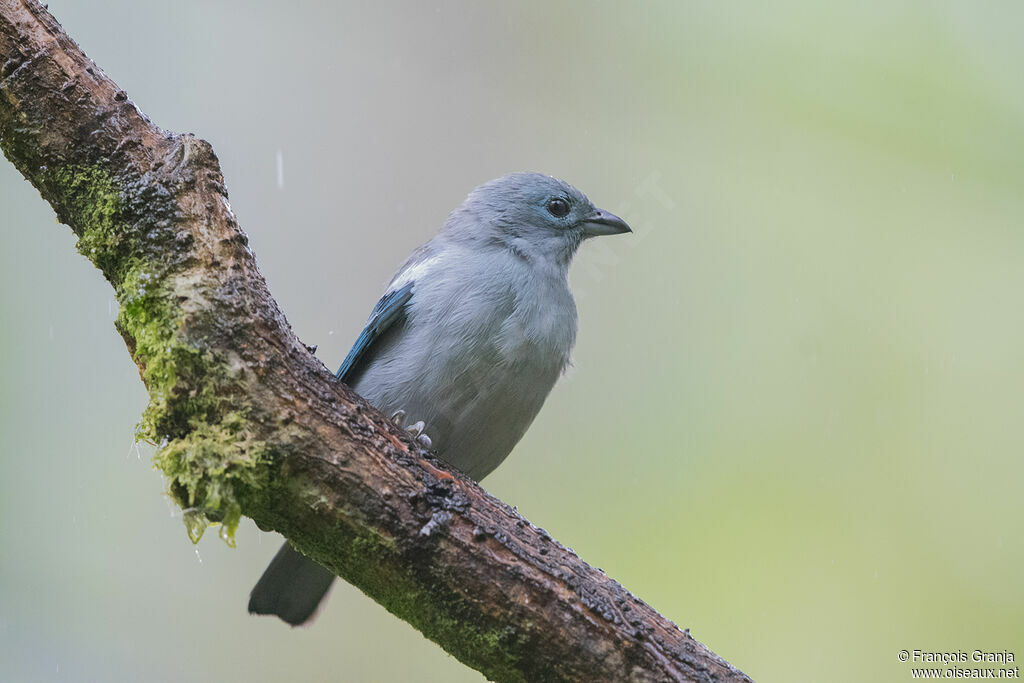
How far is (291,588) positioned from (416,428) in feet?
3.10

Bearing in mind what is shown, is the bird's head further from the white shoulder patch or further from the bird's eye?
the white shoulder patch

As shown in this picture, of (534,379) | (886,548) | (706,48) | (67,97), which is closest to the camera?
(67,97)

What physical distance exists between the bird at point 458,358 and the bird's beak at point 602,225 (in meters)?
0.55

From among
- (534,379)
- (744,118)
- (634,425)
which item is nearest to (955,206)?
(744,118)

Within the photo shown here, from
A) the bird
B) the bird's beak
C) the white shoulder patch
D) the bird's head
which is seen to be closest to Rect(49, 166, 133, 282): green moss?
the bird

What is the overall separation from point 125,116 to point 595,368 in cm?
436

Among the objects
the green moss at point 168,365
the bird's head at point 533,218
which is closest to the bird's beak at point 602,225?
the bird's head at point 533,218

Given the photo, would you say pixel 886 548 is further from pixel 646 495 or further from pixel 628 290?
pixel 628 290

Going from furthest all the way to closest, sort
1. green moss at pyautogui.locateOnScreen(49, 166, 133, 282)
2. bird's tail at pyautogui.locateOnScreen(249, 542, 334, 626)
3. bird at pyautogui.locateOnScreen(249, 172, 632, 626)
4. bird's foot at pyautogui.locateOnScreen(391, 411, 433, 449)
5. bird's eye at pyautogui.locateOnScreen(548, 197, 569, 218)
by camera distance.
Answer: bird's eye at pyautogui.locateOnScreen(548, 197, 569, 218) < bird's tail at pyautogui.locateOnScreen(249, 542, 334, 626) < bird at pyautogui.locateOnScreen(249, 172, 632, 626) < bird's foot at pyautogui.locateOnScreen(391, 411, 433, 449) < green moss at pyautogui.locateOnScreen(49, 166, 133, 282)

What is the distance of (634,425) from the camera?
6176 mm

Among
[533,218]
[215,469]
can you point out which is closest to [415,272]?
[533,218]

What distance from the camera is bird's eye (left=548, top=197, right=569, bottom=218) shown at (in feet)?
14.9

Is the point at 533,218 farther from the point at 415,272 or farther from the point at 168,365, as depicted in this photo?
the point at 168,365

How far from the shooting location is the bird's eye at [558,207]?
4.54m
